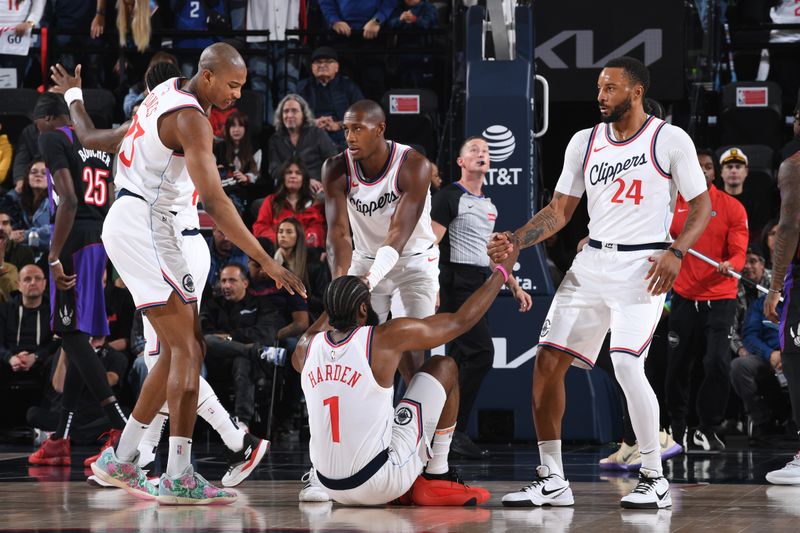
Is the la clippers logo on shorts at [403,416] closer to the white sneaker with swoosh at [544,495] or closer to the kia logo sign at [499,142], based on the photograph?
the white sneaker with swoosh at [544,495]

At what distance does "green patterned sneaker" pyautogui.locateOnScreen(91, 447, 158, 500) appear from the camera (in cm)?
577

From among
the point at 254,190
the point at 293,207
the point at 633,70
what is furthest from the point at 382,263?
the point at 254,190

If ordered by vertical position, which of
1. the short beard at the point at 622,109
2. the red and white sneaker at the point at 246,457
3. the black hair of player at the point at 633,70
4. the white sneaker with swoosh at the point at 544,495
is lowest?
the white sneaker with swoosh at the point at 544,495

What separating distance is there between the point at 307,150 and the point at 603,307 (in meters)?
5.67

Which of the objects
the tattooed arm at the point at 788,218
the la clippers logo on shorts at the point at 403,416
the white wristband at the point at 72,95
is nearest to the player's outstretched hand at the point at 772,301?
the tattooed arm at the point at 788,218

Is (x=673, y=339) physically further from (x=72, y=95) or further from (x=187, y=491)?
(x=72, y=95)

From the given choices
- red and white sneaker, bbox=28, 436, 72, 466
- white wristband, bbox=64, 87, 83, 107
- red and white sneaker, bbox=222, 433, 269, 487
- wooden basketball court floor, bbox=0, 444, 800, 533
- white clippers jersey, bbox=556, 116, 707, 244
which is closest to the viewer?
wooden basketball court floor, bbox=0, 444, 800, 533

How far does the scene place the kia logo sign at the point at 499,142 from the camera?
899 cm

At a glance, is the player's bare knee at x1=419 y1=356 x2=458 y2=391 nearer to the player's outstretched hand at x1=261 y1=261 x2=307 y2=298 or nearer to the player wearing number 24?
the player wearing number 24

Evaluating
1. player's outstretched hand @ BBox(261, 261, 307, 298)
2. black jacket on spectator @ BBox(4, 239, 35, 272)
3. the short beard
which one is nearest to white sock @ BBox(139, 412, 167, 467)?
player's outstretched hand @ BBox(261, 261, 307, 298)

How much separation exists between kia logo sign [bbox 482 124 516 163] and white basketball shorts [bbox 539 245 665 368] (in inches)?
134

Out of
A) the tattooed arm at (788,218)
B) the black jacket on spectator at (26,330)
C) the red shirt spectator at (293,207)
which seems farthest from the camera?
the red shirt spectator at (293,207)

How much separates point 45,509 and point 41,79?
335 inches

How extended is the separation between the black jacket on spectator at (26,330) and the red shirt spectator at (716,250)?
16.3 ft
